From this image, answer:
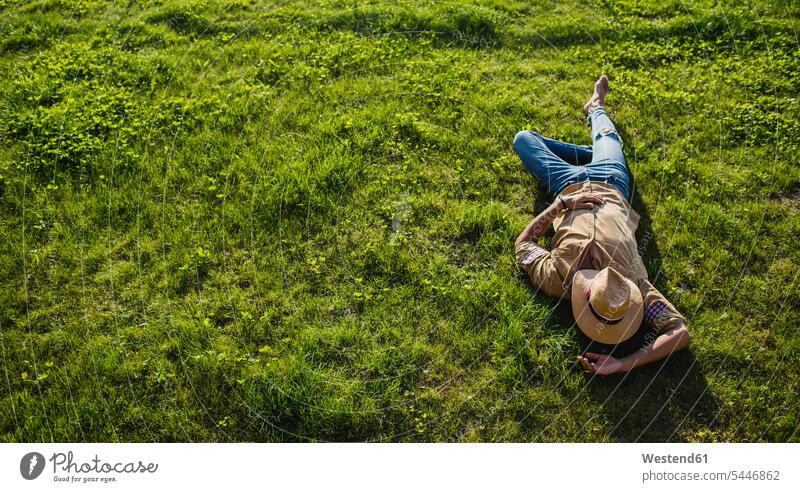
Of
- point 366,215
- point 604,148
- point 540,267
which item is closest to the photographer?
point 540,267

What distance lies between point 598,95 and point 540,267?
11.6 ft

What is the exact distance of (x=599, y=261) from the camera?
609cm

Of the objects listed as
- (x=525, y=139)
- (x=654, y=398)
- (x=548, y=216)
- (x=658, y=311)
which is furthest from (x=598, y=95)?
(x=654, y=398)

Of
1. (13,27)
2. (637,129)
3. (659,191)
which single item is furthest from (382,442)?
(13,27)

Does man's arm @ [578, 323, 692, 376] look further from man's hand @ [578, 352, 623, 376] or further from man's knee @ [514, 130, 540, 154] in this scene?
man's knee @ [514, 130, 540, 154]

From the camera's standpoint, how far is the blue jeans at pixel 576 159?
7199mm

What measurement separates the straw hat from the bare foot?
345 cm

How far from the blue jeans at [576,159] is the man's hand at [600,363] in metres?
2.25

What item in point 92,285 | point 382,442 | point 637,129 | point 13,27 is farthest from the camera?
point 13,27

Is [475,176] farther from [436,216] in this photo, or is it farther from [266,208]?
[266,208]

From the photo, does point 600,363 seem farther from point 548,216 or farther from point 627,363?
point 548,216

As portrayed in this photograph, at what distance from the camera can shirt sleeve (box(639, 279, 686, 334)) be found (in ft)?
19.4

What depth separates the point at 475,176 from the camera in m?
7.84

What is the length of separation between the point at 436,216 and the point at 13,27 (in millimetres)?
7985
